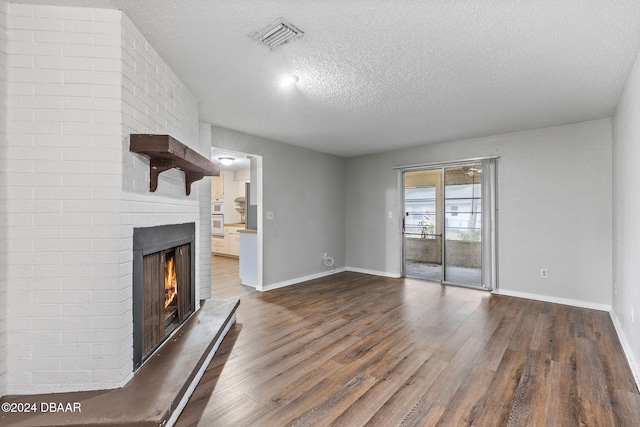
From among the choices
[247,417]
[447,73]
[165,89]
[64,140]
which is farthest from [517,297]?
[64,140]

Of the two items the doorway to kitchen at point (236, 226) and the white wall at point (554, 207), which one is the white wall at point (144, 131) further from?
the white wall at point (554, 207)

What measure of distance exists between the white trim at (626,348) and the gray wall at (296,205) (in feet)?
12.6

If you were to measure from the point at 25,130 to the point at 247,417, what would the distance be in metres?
2.05

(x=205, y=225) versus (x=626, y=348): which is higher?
(x=205, y=225)

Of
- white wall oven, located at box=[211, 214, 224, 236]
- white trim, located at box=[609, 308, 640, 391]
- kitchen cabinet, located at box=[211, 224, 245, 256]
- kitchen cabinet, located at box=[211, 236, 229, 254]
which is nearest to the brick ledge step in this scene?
white trim, located at box=[609, 308, 640, 391]

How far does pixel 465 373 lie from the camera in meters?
2.16

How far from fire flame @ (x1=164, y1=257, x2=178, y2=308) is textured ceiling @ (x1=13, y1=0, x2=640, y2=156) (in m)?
1.60

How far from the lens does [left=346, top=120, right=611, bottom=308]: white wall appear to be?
3.56m

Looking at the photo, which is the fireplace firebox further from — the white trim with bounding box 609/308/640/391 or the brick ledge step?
the white trim with bounding box 609/308/640/391

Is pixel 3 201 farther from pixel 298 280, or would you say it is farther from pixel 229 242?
pixel 229 242

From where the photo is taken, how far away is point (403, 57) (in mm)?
2176

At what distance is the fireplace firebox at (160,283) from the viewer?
1.89m

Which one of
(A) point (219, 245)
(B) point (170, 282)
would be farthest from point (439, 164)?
(A) point (219, 245)

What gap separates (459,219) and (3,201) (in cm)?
507
